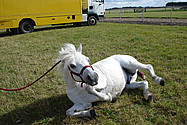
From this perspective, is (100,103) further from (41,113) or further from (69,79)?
(41,113)

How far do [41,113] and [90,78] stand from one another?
1.46 meters

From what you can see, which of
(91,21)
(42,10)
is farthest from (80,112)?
(91,21)

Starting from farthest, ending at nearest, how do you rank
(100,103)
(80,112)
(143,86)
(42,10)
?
(42,10) < (143,86) < (100,103) < (80,112)

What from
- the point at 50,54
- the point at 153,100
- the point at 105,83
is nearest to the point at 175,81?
the point at 153,100

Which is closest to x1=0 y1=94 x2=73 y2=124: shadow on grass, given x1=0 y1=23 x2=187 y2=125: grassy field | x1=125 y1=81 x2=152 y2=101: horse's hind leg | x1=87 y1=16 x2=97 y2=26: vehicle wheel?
x1=0 y1=23 x2=187 y2=125: grassy field

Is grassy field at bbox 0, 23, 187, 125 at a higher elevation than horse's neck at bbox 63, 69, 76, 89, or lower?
lower

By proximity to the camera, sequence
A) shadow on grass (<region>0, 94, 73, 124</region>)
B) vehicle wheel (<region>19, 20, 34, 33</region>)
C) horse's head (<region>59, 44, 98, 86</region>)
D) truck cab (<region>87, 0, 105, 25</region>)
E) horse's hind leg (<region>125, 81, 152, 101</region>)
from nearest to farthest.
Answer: horse's head (<region>59, 44, 98, 86</region>) < shadow on grass (<region>0, 94, 73, 124</region>) < horse's hind leg (<region>125, 81, 152, 101</region>) < vehicle wheel (<region>19, 20, 34, 33</region>) < truck cab (<region>87, 0, 105, 25</region>)

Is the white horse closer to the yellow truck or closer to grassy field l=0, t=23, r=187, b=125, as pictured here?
grassy field l=0, t=23, r=187, b=125

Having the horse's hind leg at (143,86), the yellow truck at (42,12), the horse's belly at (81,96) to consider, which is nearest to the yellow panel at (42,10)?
the yellow truck at (42,12)

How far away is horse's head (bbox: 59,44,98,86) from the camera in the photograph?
6.98 ft

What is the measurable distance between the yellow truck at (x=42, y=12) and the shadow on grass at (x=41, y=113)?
10.5m

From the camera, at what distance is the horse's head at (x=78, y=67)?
2.13 meters

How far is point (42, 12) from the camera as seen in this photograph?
13.2 meters

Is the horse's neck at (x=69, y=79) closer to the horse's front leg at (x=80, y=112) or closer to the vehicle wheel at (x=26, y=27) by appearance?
the horse's front leg at (x=80, y=112)
